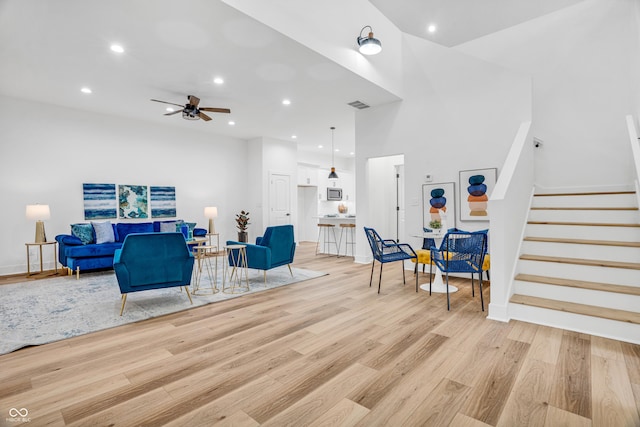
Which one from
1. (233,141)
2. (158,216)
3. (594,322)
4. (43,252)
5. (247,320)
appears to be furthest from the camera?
(233,141)

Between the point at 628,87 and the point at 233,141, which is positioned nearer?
the point at 628,87

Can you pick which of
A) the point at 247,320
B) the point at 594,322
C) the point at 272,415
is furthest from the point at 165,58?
the point at 594,322

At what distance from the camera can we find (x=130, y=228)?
653cm

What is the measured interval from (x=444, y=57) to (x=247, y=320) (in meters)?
5.35

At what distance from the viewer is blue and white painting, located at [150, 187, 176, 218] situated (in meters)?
7.31

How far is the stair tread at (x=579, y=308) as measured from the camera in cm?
268

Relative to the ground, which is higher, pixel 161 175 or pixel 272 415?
pixel 161 175

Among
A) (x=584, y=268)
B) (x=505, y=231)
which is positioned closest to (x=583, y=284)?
(x=584, y=268)

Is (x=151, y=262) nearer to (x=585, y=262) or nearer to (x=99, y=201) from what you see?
(x=99, y=201)

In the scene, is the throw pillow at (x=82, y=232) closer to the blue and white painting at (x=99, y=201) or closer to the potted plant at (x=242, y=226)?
the blue and white painting at (x=99, y=201)

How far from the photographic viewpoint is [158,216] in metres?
7.37

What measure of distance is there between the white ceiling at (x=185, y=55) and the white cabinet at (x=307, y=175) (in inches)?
135

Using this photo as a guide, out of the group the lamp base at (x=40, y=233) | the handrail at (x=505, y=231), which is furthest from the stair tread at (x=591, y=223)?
the lamp base at (x=40, y=233)

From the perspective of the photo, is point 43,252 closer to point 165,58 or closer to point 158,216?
point 158,216
